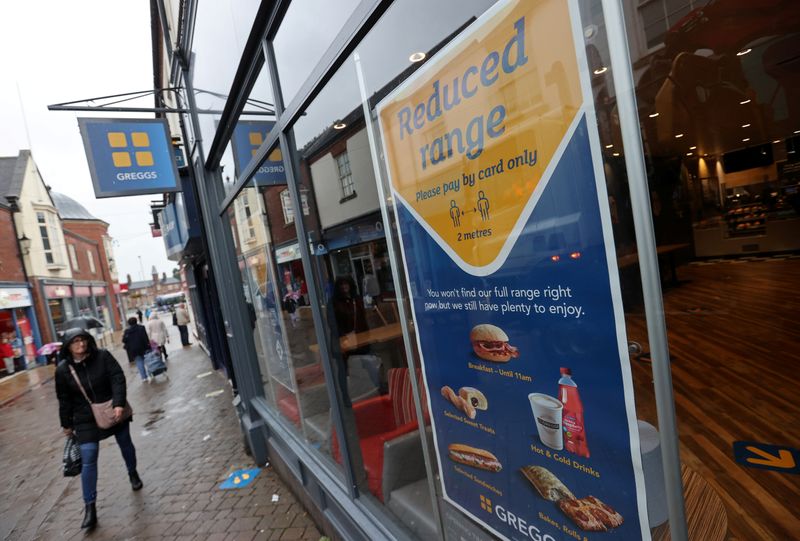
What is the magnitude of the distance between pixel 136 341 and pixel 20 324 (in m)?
13.5

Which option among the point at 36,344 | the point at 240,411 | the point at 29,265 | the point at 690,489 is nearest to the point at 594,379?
the point at 690,489

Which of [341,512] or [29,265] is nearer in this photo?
[341,512]

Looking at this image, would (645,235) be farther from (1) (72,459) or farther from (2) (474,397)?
(1) (72,459)

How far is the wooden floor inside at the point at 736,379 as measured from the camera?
6.48ft

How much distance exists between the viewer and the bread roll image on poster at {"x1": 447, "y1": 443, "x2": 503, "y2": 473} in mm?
1576

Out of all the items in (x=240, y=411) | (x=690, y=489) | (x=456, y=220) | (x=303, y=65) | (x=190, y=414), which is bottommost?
(x=190, y=414)

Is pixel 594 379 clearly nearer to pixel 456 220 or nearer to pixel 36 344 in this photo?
pixel 456 220

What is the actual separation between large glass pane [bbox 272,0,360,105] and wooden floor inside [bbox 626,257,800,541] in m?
2.09

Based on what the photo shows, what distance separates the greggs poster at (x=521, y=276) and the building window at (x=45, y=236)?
3135 cm

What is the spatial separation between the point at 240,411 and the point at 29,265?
78.5 feet

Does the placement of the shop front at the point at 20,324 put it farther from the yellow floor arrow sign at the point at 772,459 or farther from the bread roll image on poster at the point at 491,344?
the yellow floor arrow sign at the point at 772,459

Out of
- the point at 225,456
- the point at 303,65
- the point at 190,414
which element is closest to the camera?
the point at 303,65

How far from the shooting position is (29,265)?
2211 centimetres

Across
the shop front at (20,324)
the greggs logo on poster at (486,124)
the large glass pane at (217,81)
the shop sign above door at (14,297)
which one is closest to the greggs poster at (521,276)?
the greggs logo on poster at (486,124)
